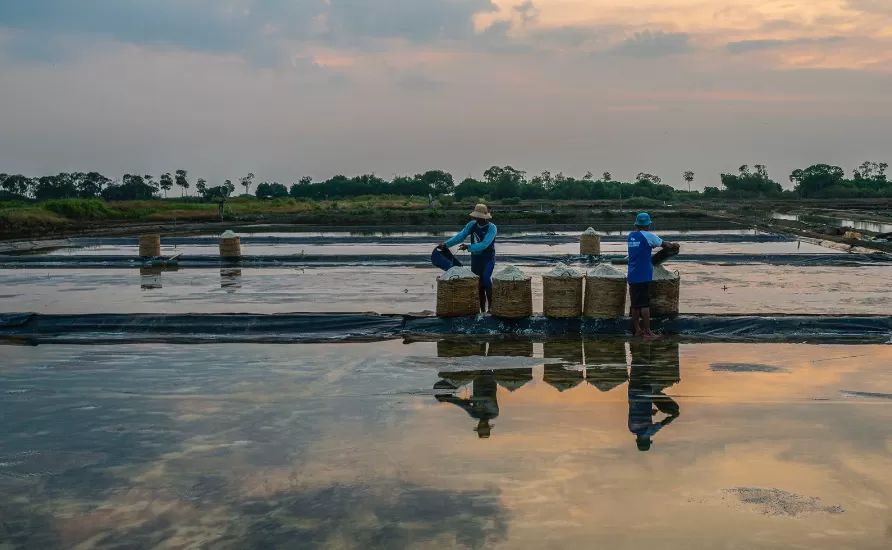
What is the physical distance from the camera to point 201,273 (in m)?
16.7

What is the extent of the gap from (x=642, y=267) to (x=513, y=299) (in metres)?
1.41

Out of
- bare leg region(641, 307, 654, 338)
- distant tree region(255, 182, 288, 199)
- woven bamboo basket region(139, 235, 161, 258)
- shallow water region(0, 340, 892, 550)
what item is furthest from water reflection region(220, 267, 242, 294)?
distant tree region(255, 182, 288, 199)

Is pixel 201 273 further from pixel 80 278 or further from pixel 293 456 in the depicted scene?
pixel 293 456

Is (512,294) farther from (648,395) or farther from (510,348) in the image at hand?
(648,395)

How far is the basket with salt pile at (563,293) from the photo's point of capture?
8.84 metres

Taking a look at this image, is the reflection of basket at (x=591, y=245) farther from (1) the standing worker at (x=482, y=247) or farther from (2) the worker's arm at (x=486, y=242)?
(2) the worker's arm at (x=486, y=242)

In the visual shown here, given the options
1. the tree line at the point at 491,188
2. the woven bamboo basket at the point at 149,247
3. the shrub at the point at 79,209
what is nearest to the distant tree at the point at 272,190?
the tree line at the point at 491,188

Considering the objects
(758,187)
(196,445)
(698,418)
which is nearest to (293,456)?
(196,445)

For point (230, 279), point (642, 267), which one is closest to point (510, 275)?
point (642, 267)

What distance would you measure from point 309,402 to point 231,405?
0.58 metres

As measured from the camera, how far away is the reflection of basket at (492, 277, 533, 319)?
890cm

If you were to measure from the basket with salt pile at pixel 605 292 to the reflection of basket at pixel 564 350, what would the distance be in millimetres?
480

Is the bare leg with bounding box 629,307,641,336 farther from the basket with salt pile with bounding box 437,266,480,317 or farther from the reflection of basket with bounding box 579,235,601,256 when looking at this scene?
the reflection of basket with bounding box 579,235,601,256

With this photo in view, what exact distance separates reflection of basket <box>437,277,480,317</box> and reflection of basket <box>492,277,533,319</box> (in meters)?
0.29
